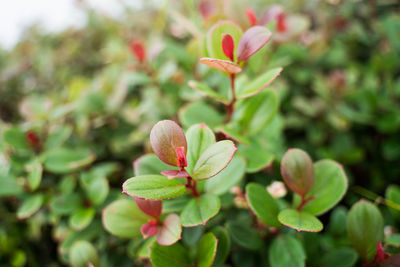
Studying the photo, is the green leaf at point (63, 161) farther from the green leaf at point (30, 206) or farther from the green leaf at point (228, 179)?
the green leaf at point (228, 179)

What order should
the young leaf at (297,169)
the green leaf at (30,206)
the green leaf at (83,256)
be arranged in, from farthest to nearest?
the green leaf at (30,206)
the green leaf at (83,256)
the young leaf at (297,169)

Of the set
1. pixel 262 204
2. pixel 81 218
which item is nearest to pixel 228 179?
pixel 262 204

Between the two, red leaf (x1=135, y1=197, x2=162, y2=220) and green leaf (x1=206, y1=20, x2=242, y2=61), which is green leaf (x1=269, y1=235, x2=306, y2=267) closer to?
red leaf (x1=135, y1=197, x2=162, y2=220)

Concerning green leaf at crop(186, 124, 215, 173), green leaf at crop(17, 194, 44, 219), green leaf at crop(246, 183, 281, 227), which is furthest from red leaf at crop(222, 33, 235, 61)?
green leaf at crop(17, 194, 44, 219)

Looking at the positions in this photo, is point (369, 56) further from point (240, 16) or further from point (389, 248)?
point (389, 248)

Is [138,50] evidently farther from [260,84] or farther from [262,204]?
[262,204]

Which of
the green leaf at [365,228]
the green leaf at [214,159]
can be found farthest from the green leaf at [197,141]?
the green leaf at [365,228]
